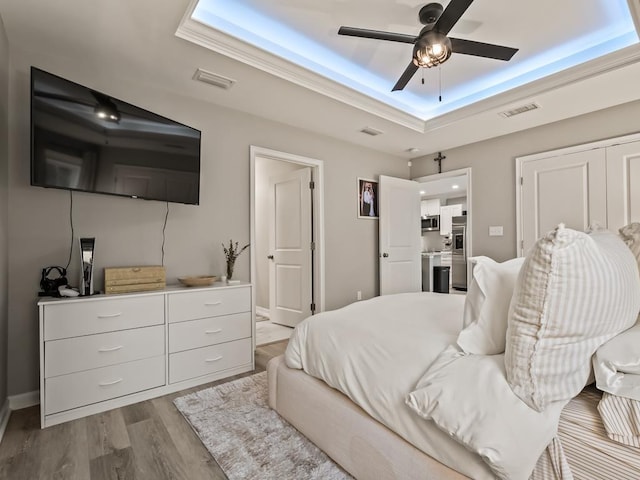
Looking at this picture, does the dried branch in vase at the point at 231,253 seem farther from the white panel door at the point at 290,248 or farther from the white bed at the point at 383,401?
the white bed at the point at 383,401

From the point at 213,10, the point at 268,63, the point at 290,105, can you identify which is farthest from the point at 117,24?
the point at 290,105

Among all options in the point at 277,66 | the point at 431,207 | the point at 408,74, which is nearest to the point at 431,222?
the point at 431,207

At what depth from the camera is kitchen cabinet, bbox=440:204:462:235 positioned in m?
8.27

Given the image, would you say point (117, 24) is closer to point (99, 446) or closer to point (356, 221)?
point (99, 446)

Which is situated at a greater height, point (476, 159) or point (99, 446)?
point (476, 159)

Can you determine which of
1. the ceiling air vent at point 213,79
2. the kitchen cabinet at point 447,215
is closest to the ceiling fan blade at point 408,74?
the ceiling air vent at point 213,79

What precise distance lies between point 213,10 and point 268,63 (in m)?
0.48

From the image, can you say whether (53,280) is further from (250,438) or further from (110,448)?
(250,438)

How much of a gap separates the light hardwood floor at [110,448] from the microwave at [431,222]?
7886 millimetres

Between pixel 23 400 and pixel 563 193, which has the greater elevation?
pixel 563 193

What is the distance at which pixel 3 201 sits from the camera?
213 cm

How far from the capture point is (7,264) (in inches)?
87.3

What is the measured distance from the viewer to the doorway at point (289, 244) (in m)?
4.05

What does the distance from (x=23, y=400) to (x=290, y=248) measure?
2877 mm
